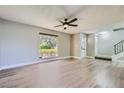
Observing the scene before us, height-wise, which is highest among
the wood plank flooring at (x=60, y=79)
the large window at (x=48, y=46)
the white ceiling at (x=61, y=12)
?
the white ceiling at (x=61, y=12)

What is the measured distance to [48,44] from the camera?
7.00 m

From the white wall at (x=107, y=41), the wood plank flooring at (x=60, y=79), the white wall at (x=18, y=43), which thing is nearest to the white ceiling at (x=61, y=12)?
the white wall at (x=18, y=43)

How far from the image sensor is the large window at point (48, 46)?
21.5 feet

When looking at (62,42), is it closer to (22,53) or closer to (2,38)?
(22,53)

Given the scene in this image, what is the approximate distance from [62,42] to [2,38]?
460 cm

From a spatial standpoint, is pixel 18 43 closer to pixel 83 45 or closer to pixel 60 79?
pixel 60 79

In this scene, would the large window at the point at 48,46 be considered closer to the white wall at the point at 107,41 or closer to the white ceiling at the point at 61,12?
the white ceiling at the point at 61,12

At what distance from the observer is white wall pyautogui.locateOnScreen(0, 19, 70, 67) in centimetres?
461

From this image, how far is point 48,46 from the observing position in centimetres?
700

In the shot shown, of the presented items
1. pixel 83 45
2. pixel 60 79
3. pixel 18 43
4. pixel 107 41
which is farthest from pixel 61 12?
pixel 107 41

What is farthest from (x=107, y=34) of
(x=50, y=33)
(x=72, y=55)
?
(x=50, y=33)

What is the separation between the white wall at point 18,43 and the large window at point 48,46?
421 millimetres

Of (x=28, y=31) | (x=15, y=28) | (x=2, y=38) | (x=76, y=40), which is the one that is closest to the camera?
(x=2, y=38)
